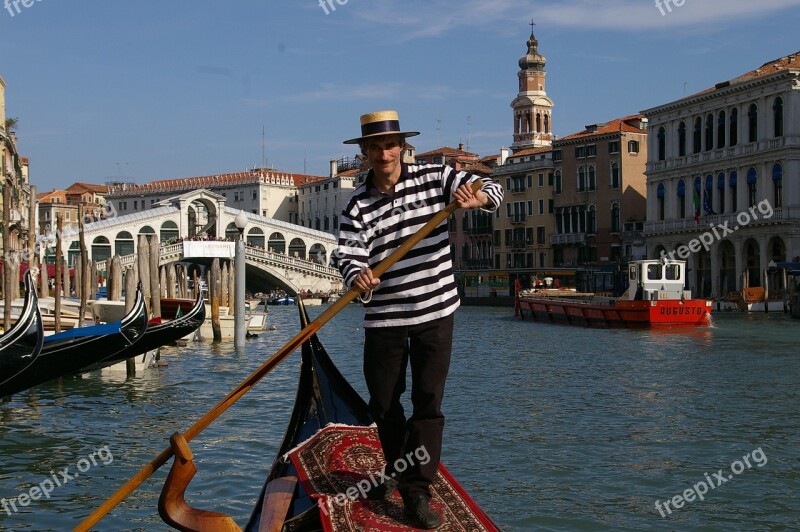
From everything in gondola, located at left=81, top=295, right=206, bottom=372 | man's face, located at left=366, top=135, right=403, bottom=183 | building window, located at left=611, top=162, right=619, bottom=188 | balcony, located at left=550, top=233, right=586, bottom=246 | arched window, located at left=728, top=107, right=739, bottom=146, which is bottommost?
gondola, located at left=81, top=295, right=206, bottom=372

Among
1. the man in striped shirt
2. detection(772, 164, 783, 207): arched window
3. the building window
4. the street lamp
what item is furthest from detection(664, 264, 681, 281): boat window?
the man in striped shirt

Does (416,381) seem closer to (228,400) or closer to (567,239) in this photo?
(228,400)

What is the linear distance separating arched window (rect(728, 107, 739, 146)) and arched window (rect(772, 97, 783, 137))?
1.31m

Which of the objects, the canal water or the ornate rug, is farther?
the canal water

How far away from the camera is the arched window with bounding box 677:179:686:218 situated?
28.2m

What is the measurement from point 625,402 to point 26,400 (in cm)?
425

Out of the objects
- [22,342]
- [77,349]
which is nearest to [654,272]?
[77,349]

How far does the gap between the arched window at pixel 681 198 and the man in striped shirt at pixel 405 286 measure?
87.7 feet

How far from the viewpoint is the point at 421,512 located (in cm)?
245

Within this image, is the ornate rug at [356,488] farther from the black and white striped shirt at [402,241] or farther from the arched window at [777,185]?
the arched window at [777,185]

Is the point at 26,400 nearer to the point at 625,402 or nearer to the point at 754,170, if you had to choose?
the point at 625,402

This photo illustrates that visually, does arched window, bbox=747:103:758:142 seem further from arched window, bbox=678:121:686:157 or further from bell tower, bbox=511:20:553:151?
bell tower, bbox=511:20:553:151

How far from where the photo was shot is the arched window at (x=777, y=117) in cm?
2427

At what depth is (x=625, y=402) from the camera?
7.58 m
